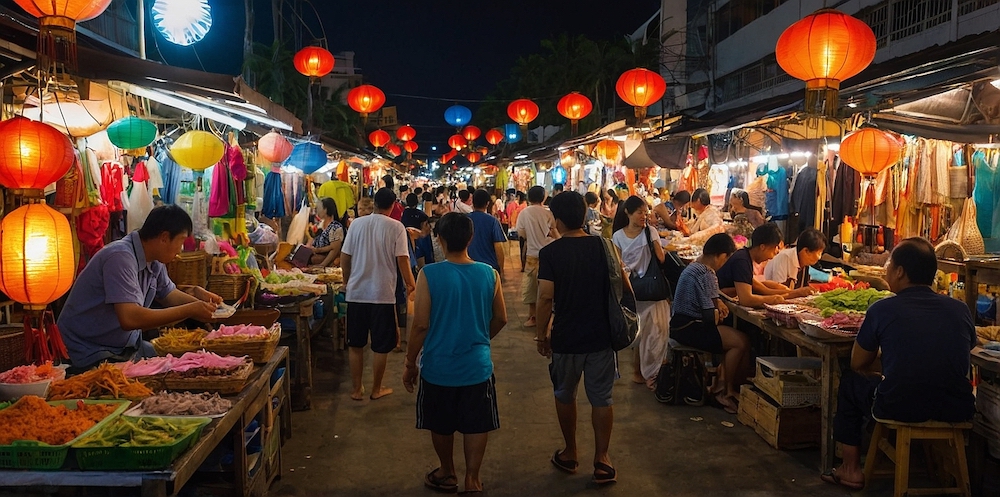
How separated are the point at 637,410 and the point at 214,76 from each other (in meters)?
4.95

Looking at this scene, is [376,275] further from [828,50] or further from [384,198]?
[828,50]

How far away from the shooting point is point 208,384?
162 inches

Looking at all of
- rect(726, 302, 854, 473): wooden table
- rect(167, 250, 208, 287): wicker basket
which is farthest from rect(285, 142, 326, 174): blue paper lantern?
rect(726, 302, 854, 473): wooden table

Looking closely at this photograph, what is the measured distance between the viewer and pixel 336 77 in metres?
49.8

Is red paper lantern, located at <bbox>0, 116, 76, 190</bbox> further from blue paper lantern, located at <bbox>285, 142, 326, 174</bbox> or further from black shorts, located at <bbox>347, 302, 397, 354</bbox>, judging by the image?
blue paper lantern, located at <bbox>285, 142, 326, 174</bbox>

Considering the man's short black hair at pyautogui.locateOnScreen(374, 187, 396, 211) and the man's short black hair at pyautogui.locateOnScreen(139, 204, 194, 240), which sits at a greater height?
the man's short black hair at pyautogui.locateOnScreen(374, 187, 396, 211)

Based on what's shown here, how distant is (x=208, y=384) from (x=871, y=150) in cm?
693

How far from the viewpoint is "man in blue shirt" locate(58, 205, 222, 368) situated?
459 cm

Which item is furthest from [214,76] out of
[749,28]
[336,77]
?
[336,77]

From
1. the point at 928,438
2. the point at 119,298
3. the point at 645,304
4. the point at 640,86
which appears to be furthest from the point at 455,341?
the point at 640,86

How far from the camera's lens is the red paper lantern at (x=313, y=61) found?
1305cm

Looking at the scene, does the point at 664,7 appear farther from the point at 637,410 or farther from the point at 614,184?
the point at 637,410

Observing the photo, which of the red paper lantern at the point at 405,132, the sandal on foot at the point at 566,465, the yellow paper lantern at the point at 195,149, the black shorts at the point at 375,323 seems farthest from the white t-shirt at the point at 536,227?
the red paper lantern at the point at 405,132

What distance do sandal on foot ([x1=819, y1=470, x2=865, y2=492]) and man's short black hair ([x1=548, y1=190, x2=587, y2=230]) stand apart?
2638 millimetres
